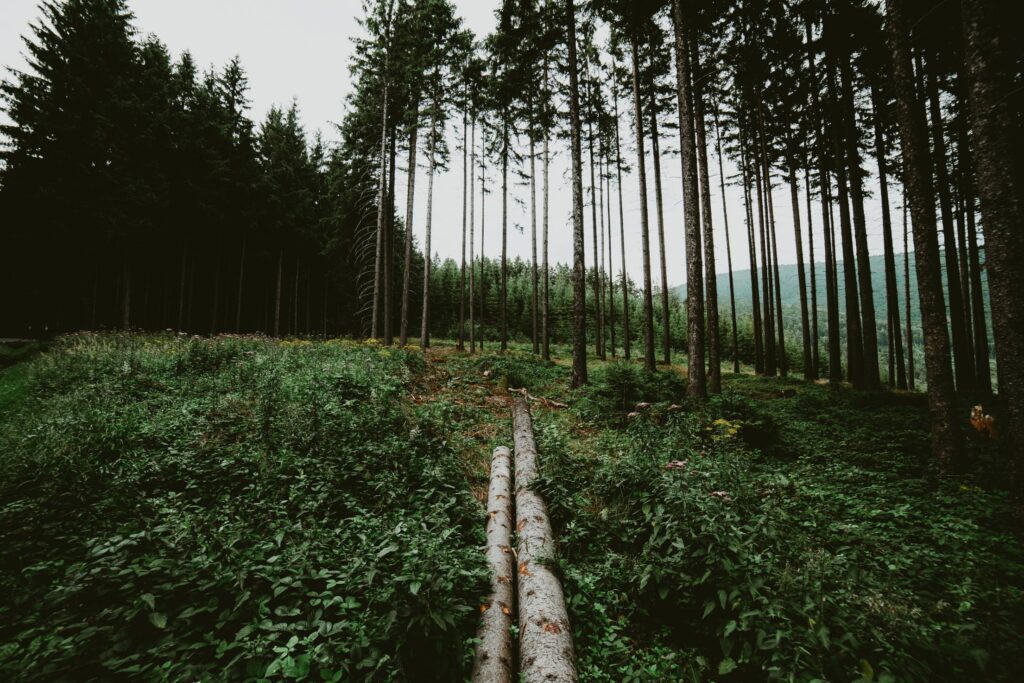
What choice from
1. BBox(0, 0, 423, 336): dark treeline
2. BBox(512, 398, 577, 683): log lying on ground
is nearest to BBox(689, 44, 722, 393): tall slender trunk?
BBox(512, 398, 577, 683): log lying on ground

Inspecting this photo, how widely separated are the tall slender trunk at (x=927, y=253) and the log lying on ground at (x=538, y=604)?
6805 millimetres

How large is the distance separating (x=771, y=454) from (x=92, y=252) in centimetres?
3000

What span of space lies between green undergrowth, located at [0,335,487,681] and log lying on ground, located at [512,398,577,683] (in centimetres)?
49

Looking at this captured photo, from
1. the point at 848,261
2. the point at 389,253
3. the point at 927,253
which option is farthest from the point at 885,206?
the point at 389,253

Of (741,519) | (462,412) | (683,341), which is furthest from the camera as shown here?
(683,341)

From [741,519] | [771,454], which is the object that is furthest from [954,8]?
[741,519]

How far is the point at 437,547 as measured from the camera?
3.77 metres

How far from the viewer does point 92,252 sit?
64.3ft

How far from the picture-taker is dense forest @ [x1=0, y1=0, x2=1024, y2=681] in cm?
305

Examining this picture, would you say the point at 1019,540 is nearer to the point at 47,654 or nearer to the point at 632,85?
the point at 47,654

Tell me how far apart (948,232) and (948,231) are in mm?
108

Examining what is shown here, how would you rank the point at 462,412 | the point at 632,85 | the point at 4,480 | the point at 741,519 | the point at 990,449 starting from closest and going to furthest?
the point at 741,519
the point at 4,480
the point at 990,449
the point at 462,412
the point at 632,85

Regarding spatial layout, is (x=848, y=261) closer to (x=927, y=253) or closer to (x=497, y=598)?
(x=927, y=253)

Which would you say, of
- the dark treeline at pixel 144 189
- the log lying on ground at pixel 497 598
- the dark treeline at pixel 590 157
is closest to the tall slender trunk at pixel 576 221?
the dark treeline at pixel 590 157
